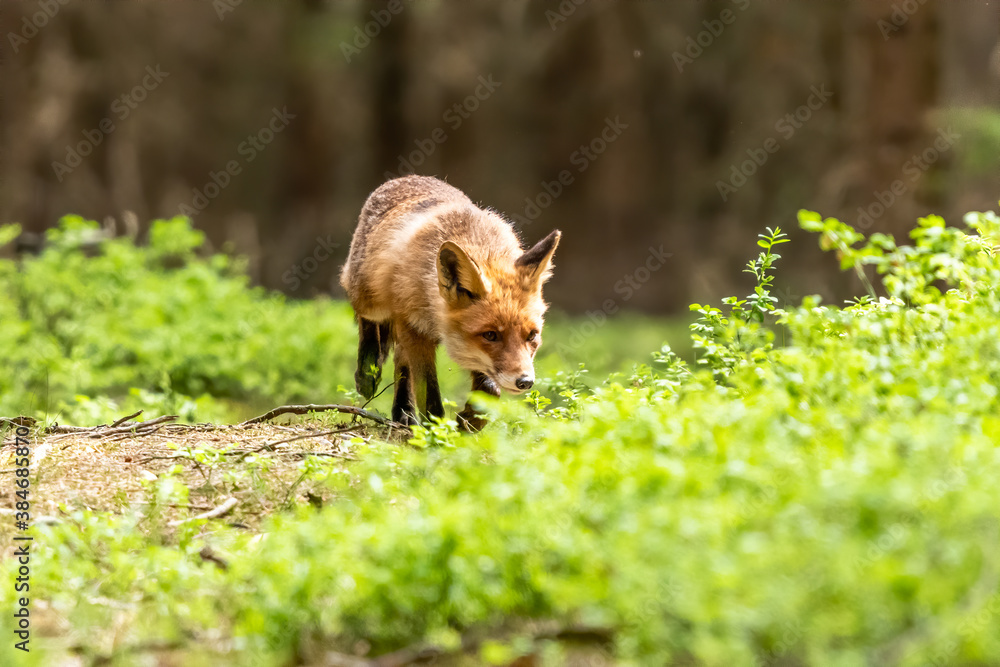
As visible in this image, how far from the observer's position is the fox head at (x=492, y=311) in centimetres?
568

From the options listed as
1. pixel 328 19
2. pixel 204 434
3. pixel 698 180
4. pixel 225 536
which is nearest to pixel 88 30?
pixel 328 19

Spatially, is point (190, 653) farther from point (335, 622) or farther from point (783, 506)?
point (783, 506)

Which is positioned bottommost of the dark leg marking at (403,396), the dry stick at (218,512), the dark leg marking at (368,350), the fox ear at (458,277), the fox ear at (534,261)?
the dry stick at (218,512)

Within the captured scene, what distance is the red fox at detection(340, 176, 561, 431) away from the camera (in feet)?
18.9

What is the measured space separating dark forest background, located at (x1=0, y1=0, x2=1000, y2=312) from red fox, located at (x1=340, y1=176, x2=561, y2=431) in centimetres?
1034

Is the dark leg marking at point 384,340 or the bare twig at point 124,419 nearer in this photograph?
the bare twig at point 124,419

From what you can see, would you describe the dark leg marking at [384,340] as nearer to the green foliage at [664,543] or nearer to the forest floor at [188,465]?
the forest floor at [188,465]

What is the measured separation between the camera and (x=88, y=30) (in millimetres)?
17578

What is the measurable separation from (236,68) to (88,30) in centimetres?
286

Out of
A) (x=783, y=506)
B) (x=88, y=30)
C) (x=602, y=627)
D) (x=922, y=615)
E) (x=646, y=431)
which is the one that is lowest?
(x=922, y=615)

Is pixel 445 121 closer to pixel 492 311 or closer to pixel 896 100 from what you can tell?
pixel 896 100

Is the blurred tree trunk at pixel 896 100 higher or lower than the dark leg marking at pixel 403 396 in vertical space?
higher

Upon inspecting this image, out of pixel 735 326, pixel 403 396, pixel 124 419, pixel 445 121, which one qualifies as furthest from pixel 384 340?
pixel 445 121

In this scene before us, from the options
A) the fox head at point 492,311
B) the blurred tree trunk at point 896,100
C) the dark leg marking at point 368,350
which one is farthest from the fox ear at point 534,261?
the blurred tree trunk at point 896,100
